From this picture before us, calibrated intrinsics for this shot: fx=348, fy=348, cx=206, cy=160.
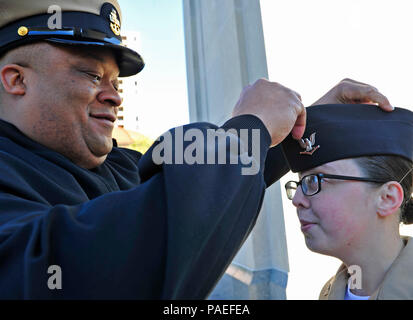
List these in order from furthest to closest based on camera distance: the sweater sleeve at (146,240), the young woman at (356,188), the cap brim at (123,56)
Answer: the young woman at (356,188)
the cap brim at (123,56)
the sweater sleeve at (146,240)

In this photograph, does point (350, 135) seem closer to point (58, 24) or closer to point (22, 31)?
point (58, 24)

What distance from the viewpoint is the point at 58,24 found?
4.04 feet

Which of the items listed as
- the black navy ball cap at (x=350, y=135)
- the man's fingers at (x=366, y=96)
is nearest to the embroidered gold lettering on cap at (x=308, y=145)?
the black navy ball cap at (x=350, y=135)

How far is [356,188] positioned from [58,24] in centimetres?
126

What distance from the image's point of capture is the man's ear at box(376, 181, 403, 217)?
4.42 ft

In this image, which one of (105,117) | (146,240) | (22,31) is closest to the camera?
(146,240)

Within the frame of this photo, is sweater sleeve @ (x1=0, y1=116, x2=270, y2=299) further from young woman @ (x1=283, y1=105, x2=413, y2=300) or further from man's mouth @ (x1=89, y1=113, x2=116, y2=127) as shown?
young woman @ (x1=283, y1=105, x2=413, y2=300)

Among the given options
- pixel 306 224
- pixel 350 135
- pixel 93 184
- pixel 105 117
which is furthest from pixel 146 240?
pixel 350 135

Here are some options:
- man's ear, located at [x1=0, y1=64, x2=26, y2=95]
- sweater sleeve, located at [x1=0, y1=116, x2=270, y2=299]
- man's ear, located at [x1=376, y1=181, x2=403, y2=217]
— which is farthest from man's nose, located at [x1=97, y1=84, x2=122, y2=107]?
man's ear, located at [x1=376, y1=181, x2=403, y2=217]

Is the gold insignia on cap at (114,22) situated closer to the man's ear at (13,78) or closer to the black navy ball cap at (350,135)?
the man's ear at (13,78)

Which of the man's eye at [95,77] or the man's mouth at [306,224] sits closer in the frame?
the man's eye at [95,77]

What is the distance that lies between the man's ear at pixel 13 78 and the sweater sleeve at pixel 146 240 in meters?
0.71

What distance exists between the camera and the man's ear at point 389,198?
1.35 m

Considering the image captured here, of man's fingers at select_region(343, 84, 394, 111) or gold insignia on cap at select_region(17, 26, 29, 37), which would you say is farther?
man's fingers at select_region(343, 84, 394, 111)
